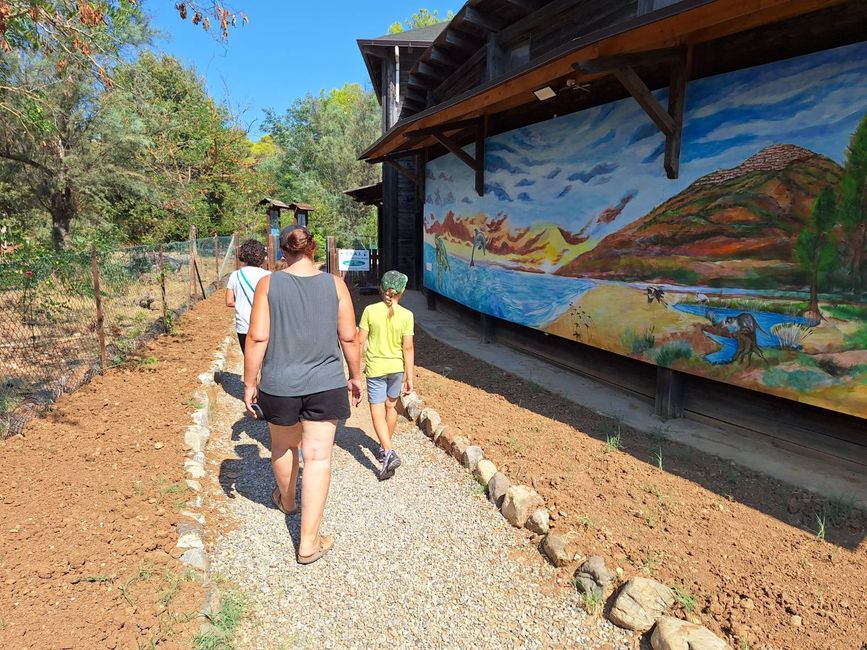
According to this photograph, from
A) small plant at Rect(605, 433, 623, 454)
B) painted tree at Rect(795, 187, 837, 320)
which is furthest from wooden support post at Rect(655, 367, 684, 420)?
painted tree at Rect(795, 187, 837, 320)

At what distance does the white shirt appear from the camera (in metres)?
4.95

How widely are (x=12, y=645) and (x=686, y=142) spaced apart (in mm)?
5449

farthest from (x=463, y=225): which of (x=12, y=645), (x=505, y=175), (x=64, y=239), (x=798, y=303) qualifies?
(x=64, y=239)

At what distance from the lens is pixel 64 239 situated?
539 inches

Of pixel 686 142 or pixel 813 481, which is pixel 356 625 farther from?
pixel 686 142

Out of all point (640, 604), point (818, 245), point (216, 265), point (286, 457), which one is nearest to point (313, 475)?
point (286, 457)

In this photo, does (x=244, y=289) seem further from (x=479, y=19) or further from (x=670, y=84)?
(x=479, y=19)

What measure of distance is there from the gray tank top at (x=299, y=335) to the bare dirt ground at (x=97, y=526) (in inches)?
43.7

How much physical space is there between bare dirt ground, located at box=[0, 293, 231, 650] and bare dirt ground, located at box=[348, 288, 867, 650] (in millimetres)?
2181

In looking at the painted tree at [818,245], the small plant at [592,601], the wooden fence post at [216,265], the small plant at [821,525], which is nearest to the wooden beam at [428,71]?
the wooden fence post at [216,265]

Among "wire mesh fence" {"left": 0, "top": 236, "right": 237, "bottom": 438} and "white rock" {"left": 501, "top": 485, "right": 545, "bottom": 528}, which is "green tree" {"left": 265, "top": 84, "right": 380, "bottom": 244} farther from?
"white rock" {"left": 501, "top": 485, "right": 545, "bottom": 528}

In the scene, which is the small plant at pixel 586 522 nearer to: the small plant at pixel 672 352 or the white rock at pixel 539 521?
the white rock at pixel 539 521

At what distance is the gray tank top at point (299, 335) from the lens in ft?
9.49

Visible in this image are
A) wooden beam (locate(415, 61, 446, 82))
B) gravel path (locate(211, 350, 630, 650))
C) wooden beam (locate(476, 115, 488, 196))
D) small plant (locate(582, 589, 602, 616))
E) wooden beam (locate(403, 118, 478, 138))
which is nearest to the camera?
gravel path (locate(211, 350, 630, 650))
